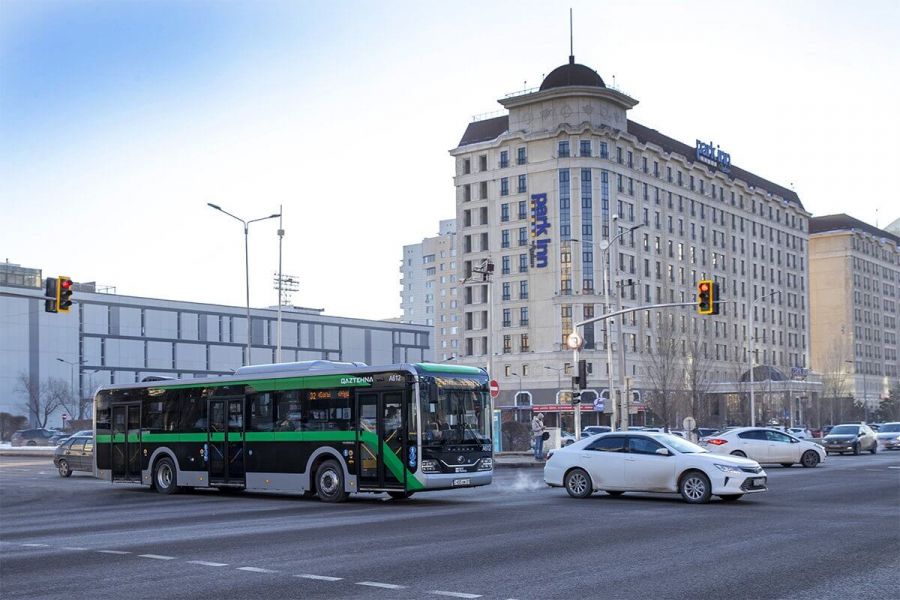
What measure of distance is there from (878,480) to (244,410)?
675 inches

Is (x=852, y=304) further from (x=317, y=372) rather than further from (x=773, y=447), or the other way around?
(x=317, y=372)

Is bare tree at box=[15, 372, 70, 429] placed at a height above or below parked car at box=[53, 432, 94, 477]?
above

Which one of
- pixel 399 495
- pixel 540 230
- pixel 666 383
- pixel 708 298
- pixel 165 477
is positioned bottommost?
pixel 399 495

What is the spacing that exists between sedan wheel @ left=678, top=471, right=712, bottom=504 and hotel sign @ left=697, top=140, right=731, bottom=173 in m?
101

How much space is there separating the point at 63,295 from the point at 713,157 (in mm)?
100949

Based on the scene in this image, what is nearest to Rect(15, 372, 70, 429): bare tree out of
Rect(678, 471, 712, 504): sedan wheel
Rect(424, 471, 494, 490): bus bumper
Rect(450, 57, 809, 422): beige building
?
Rect(450, 57, 809, 422): beige building

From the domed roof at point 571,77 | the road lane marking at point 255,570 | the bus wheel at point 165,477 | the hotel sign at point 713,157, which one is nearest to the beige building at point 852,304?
the hotel sign at point 713,157

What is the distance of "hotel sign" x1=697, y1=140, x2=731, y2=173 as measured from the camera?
117m

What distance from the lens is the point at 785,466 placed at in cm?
3706

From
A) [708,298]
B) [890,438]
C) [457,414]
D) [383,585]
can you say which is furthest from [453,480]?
[890,438]

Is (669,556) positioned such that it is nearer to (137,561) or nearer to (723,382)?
(137,561)

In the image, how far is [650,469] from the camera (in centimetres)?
2108

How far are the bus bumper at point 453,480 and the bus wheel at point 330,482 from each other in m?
2.25

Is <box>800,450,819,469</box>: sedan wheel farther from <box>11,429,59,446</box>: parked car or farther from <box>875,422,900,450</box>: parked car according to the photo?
<box>11,429,59,446</box>: parked car
